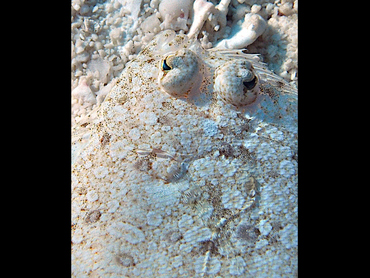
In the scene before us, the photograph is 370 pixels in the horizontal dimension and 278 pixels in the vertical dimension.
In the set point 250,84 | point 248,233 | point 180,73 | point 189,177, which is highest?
point 180,73

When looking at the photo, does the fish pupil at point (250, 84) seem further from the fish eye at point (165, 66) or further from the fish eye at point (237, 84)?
the fish eye at point (165, 66)

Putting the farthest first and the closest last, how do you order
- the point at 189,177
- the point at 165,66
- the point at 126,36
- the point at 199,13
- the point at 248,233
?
the point at 126,36, the point at 199,13, the point at 165,66, the point at 189,177, the point at 248,233

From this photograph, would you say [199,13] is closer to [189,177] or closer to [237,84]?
[237,84]

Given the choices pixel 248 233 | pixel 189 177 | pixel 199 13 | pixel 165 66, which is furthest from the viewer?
pixel 199 13

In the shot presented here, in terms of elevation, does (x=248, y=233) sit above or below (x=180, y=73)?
below

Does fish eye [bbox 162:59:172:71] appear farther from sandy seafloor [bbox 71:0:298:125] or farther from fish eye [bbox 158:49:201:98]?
sandy seafloor [bbox 71:0:298:125]

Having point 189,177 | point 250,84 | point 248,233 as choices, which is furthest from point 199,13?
point 248,233

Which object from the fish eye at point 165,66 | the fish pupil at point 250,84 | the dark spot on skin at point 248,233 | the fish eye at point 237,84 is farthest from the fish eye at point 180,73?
the dark spot on skin at point 248,233

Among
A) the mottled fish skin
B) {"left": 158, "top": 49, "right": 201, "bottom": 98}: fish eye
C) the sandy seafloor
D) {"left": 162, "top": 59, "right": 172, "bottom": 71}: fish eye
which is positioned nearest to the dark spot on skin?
the mottled fish skin
